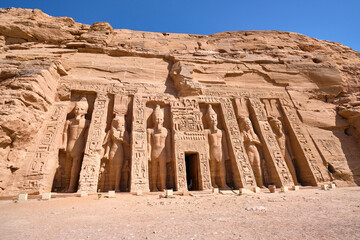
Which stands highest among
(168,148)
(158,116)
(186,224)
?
(158,116)

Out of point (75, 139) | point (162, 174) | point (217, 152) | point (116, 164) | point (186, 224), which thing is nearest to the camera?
point (186, 224)

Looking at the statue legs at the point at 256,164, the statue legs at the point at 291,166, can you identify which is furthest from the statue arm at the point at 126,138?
the statue legs at the point at 291,166

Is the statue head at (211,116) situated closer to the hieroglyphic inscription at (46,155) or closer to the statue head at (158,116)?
the statue head at (158,116)

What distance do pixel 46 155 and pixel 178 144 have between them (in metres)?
4.72

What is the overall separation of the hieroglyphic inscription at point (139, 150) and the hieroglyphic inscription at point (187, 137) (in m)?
1.19

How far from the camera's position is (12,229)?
265 centimetres

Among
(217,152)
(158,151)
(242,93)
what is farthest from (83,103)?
(242,93)

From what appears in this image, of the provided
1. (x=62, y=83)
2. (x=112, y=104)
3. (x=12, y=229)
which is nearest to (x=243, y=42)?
(x=112, y=104)

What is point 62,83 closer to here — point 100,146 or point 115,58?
point 115,58

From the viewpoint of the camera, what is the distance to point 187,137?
27.3ft

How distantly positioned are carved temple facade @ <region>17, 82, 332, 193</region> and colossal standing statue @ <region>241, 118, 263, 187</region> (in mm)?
43

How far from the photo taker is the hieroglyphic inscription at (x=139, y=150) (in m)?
6.88

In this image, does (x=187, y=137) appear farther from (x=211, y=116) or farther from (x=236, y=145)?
(x=236, y=145)

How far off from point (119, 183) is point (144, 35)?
31.4 feet
